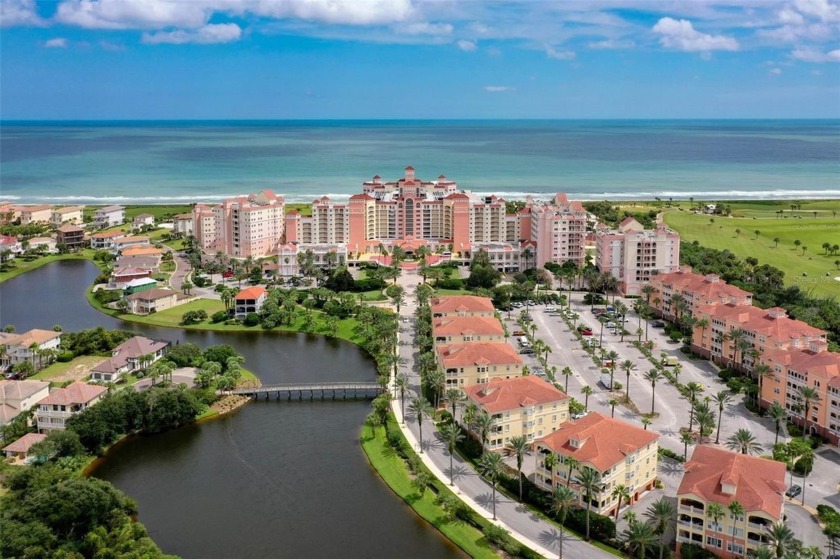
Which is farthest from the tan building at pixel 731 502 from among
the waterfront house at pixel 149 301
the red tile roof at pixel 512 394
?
the waterfront house at pixel 149 301

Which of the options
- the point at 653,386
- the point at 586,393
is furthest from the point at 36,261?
the point at 653,386

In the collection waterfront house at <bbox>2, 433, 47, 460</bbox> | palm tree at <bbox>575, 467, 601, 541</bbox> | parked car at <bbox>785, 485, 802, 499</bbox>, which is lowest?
parked car at <bbox>785, 485, 802, 499</bbox>

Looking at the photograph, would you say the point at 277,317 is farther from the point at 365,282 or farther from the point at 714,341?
the point at 714,341

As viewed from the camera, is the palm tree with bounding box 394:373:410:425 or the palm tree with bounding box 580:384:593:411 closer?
the palm tree with bounding box 580:384:593:411

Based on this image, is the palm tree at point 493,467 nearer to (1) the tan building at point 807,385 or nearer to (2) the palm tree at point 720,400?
(2) the palm tree at point 720,400

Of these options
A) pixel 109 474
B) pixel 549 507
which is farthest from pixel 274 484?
pixel 549 507

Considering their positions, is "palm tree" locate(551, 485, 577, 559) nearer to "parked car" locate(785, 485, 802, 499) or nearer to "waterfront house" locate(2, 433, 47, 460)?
"parked car" locate(785, 485, 802, 499)

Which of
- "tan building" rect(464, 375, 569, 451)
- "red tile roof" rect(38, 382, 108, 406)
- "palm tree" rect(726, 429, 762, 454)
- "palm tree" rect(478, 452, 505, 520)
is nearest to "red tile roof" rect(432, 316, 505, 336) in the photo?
"tan building" rect(464, 375, 569, 451)
